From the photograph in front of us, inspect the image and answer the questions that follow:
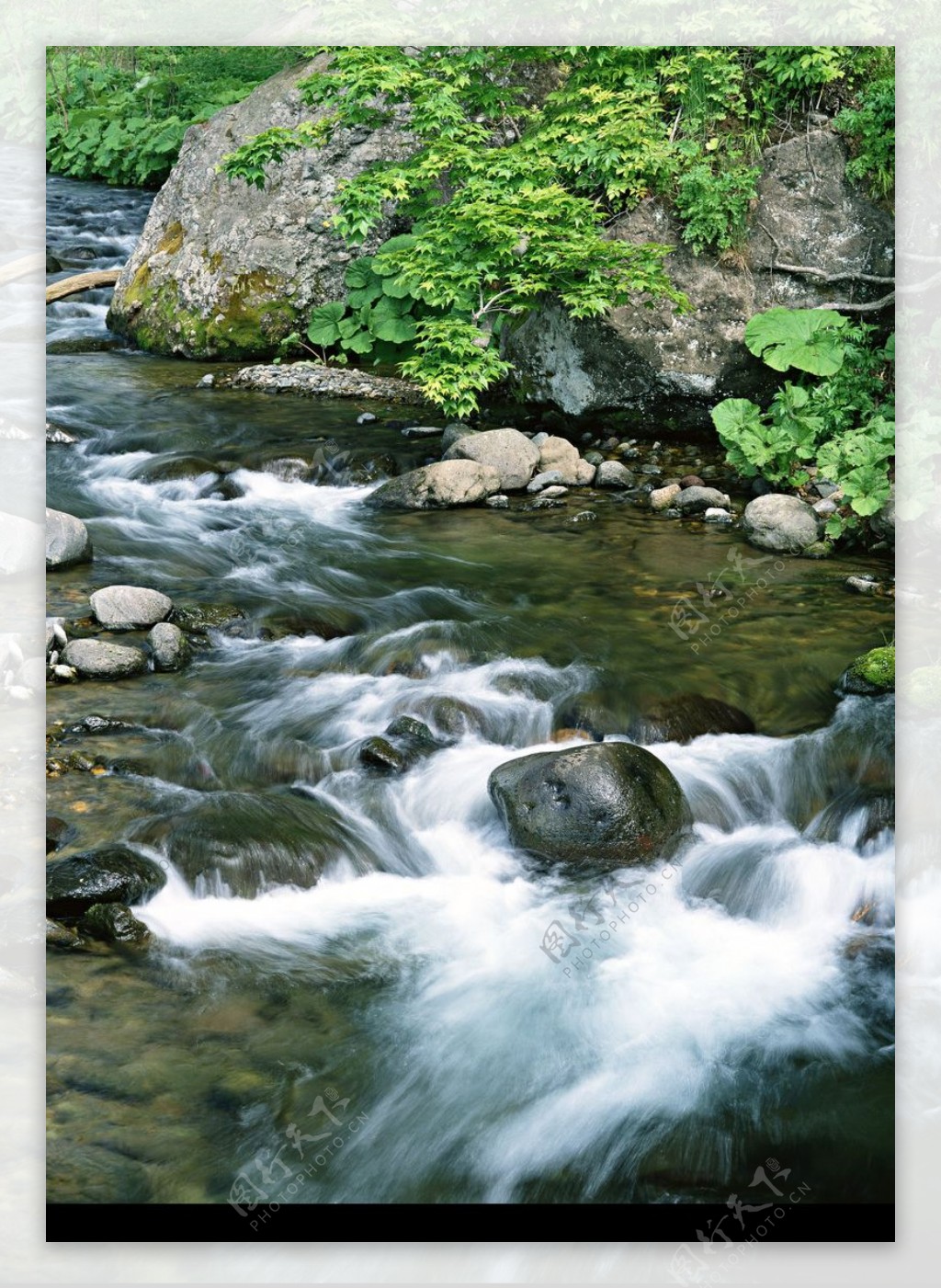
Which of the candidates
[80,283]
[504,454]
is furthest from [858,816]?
[80,283]

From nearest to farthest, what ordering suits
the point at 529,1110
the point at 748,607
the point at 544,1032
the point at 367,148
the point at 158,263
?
the point at 529,1110 < the point at 544,1032 < the point at 748,607 < the point at 367,148 < the point at 158,263

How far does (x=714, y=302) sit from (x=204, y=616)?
3.68 metres

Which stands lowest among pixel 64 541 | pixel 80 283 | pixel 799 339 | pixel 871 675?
pixel 871 675

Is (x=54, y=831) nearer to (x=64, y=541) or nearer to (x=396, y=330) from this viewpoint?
(x=64, y=541)

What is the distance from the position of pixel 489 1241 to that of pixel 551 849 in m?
1.25

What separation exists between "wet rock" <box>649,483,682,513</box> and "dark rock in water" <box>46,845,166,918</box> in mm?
3739

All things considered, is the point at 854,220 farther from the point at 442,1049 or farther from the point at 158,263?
the point at 442,1049

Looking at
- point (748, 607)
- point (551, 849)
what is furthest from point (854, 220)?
point (551, 849)

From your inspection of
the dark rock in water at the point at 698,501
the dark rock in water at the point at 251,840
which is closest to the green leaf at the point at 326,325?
the dark rock in water at the point at 698,501

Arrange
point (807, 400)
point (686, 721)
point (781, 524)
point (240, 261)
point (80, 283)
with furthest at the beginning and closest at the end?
point (240, 261) → point (80, 283) → point (807, 400) → point (781, 524) → point (686, 721)

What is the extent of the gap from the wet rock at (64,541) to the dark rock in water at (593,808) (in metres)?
2.59

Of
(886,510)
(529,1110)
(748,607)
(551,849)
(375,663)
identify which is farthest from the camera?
(886,510)

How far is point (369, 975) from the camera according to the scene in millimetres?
3357

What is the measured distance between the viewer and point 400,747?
4305 mm
